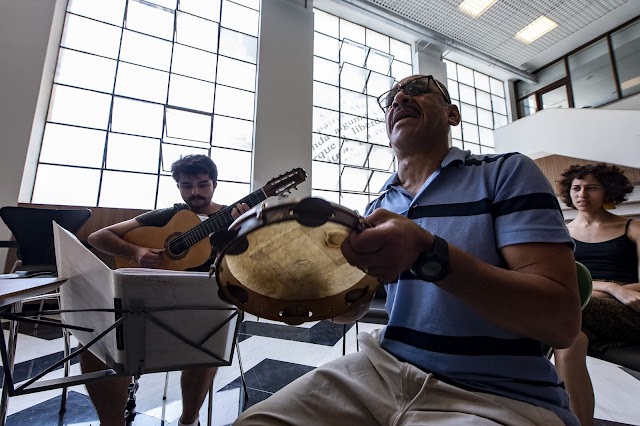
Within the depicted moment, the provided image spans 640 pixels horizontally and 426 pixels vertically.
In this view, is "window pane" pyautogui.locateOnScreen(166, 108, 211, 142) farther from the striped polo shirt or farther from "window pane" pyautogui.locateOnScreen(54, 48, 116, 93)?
the striped polo shirt

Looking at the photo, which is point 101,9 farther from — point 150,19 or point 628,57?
point 628,57

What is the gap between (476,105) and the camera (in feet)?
26.5

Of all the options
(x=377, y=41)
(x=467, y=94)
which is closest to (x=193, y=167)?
(x=377, y=41)

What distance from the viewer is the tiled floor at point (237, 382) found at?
1351mm

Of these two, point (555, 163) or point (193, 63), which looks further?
point (555, 163)

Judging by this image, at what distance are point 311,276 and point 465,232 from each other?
37cm

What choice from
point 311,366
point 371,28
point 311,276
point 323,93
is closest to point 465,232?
point 311,276

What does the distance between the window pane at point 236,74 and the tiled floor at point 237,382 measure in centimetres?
418

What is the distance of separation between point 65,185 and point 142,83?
5.96 ft

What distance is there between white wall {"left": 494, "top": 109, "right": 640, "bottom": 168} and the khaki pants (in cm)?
636

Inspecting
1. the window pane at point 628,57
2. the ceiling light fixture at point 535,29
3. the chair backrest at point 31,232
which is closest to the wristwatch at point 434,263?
the chair backrest at point 31,232

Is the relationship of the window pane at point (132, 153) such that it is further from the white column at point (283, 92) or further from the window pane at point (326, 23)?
the window pane at point (326, 23)

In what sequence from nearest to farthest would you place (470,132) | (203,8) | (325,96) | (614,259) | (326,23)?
(614,259), (203,8), (325,96), (326,23), (470,132)

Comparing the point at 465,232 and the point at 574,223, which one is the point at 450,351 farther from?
the point at 574,223
